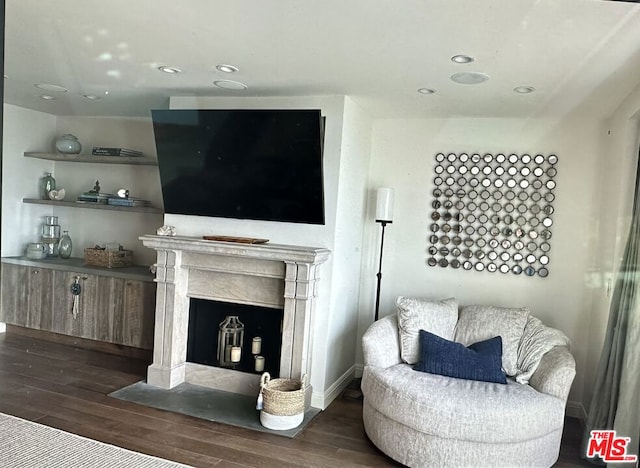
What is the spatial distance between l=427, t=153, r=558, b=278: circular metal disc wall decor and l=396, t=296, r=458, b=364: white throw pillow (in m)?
0.26

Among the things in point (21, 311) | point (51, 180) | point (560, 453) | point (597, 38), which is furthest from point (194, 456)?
point (597, 38)

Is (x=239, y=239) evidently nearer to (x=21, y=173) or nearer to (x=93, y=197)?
(x=93, y=197)

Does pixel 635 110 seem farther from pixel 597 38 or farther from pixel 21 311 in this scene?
pixel 21 311

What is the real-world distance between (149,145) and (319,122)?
0.97 meters

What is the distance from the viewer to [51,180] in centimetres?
190

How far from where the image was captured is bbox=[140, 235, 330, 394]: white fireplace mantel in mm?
2852

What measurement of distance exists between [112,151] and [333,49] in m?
1.24

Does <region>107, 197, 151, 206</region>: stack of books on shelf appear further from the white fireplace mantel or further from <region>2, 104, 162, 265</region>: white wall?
the white fireplace mantel

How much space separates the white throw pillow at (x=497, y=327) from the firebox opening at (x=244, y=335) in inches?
42.2

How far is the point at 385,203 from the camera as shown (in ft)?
10.2

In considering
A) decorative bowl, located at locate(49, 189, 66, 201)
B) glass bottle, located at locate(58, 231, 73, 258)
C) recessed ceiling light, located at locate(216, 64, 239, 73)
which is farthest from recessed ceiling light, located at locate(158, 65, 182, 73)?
glass bottle, located at locate(58, 231, 73, 258)

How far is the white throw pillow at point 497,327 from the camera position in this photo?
2.69 m

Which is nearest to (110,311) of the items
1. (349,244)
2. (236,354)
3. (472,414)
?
(236,354)
